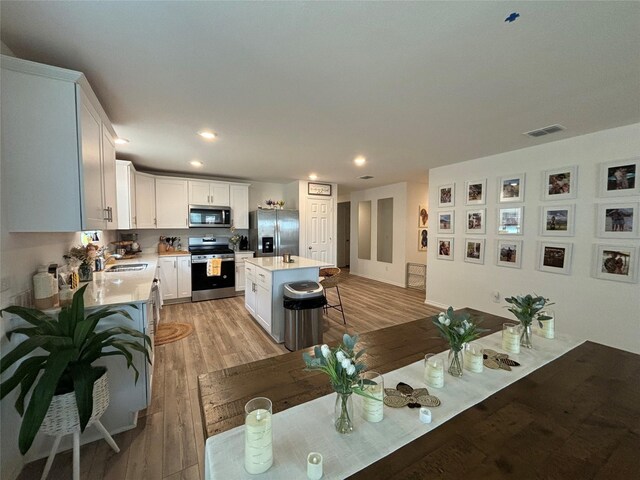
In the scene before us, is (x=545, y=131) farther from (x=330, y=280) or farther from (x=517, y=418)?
(x=517, y=418)

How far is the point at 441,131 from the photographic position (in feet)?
9.21

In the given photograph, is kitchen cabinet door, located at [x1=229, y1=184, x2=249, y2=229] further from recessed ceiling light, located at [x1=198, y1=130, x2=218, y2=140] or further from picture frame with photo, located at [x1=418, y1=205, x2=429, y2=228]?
picture frame with photo, located at [x1=418, y1=205, x2=429, y2=228]

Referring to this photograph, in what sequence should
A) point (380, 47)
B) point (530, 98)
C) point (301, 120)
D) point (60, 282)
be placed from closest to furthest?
point (380, 47), point (60, 282), point (530, 98), point (301, 120)

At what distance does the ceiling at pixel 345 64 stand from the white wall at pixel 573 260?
312 mm

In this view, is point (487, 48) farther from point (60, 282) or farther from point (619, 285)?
point (60, 282)

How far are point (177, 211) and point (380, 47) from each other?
14.9ft

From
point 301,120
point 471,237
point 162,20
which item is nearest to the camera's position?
point 162,20

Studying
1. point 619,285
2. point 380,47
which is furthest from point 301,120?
point 619,285

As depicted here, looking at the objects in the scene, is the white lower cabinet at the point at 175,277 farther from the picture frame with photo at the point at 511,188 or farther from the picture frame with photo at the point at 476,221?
the picture frame with photo at the point at 511,188

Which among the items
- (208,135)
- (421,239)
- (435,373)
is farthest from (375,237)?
(435,373)

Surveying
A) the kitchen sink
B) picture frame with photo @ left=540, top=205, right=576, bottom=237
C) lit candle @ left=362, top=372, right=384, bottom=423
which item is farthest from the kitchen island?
picture frame with photo @ left=540, top=205, right=576, bottom=237

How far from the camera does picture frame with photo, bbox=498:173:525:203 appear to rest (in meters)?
3.46

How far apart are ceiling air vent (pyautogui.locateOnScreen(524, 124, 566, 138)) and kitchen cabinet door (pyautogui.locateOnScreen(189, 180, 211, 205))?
505 cm

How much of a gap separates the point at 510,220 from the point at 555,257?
69 cm
